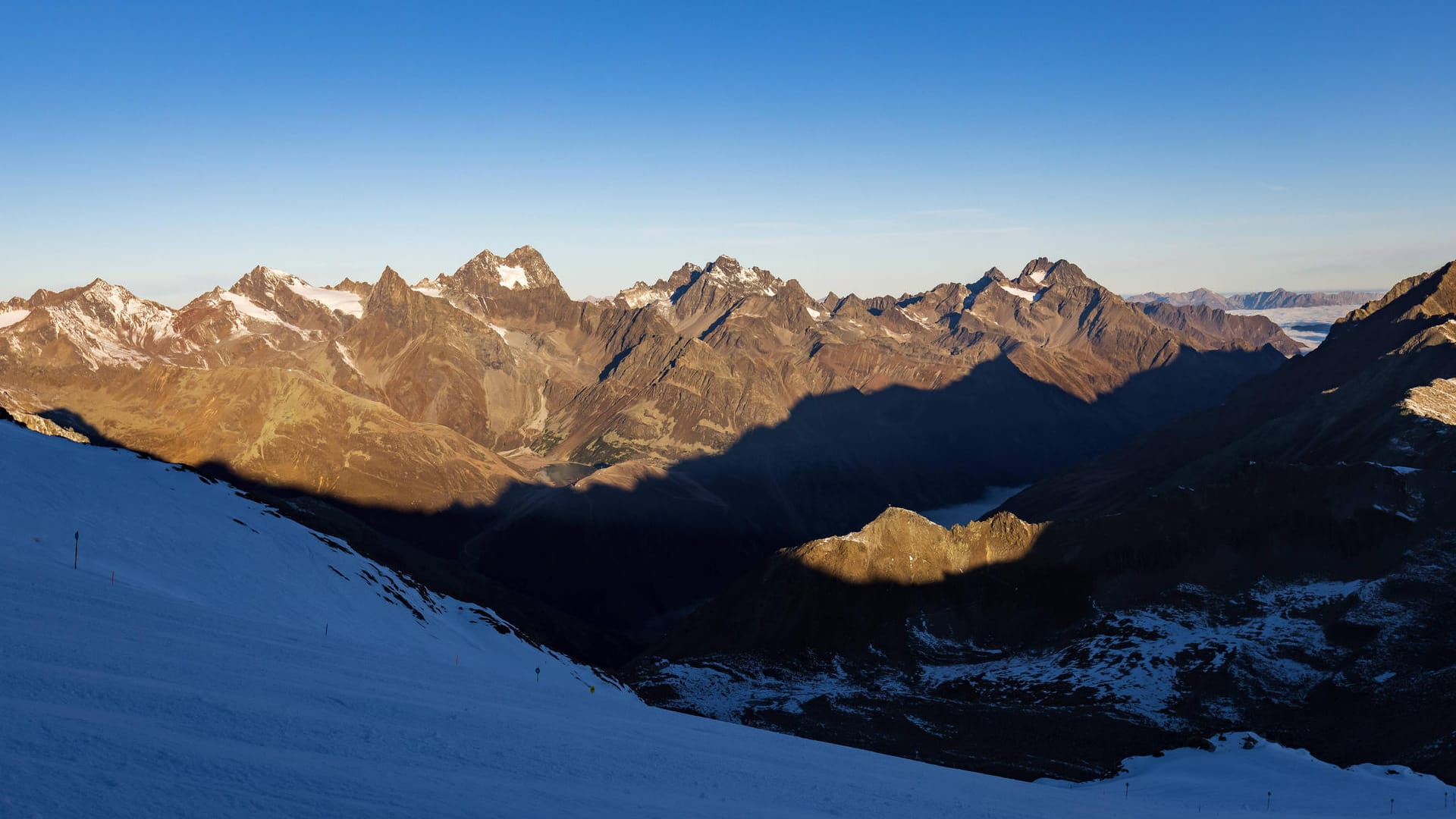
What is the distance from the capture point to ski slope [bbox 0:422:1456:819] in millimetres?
22875

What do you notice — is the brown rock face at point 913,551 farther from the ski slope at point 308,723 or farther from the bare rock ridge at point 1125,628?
the ski slope at point 308,723

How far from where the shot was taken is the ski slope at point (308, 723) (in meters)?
22.9

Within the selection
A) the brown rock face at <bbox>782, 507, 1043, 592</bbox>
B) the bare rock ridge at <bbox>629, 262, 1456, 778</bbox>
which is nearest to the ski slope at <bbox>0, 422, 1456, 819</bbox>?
the bare rock ridge at <bbox>629, 262, 1456, 778</bbox>

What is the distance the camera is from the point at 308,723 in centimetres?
2934

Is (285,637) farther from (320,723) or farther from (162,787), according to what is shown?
(162,787)

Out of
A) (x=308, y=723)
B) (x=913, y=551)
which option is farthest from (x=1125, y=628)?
(x=308, y=723)

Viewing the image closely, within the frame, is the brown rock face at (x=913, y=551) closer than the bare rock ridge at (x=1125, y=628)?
No

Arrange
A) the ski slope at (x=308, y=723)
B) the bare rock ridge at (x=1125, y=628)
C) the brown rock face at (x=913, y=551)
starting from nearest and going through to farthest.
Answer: the ski slope at (x=308, y=723) → the bare rock ridge at (x=1125, y=628) → the brown rock face at (x=913, y=551)

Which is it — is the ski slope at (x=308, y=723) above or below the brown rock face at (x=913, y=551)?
above

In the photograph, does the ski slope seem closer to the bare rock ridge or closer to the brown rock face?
the bare rock ridge

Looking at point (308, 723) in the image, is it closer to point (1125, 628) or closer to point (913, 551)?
point (1125, 628)

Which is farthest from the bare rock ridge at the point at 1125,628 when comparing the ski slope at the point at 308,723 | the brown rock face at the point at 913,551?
the ski slope at the point at 308,723

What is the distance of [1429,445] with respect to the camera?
154875mm

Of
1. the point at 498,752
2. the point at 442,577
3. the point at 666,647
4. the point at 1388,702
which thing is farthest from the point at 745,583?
the point at 498,752
